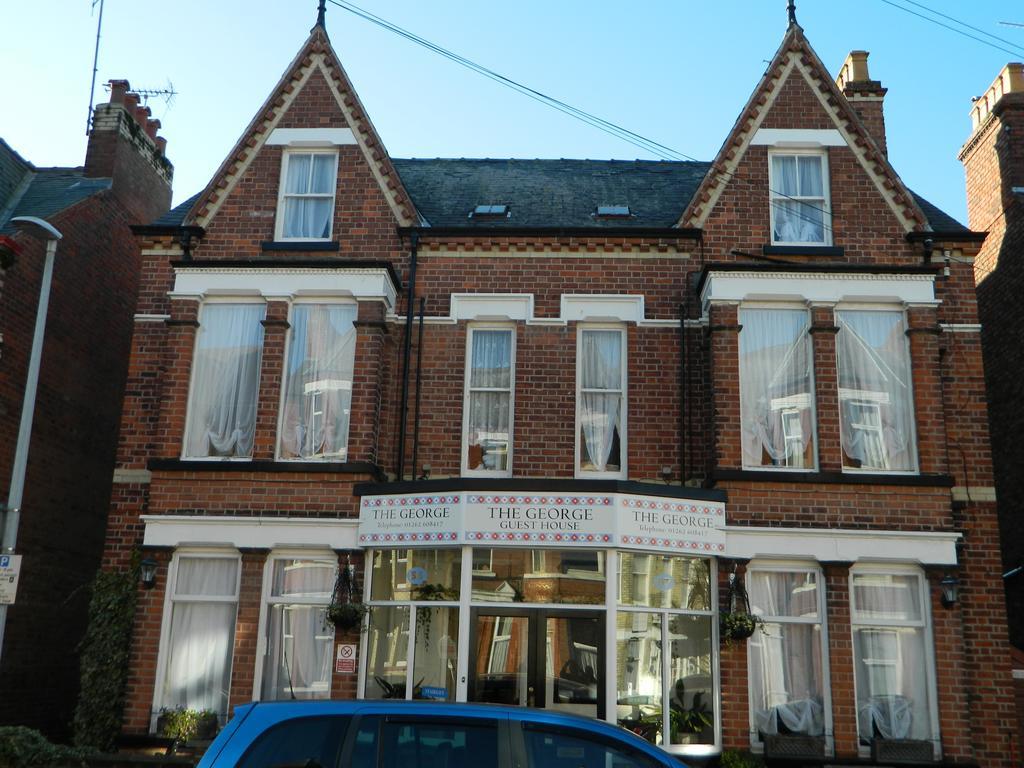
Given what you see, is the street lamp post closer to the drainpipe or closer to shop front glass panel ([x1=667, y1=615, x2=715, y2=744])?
the drainpipe

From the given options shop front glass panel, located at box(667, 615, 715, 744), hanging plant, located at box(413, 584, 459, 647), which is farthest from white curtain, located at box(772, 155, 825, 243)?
hanging plant, located at box(413, 584, 459, 647)

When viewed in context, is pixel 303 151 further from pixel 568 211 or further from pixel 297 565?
pixel 297 565

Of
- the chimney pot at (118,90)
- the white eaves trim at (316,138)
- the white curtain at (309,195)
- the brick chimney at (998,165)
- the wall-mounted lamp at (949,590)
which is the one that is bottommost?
the wall-mounted lamp at (949,590)

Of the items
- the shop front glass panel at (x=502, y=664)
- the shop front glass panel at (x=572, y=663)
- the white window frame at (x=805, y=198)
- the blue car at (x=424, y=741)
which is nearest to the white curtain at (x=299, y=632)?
the shop front glass panel at (x=502, y=664)

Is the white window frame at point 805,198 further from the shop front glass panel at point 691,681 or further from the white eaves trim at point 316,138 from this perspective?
the white eaves trim at point 316,138

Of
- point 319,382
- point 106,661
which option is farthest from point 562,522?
point 106,661

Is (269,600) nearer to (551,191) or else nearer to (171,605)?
(171,605)

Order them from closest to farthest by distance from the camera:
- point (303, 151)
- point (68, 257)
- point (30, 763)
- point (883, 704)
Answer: point (30, 763) → point (883, 704) → point (303, 151) → point (68, 257)

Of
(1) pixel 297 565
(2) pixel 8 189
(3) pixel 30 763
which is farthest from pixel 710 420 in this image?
(2) pixel 8 189

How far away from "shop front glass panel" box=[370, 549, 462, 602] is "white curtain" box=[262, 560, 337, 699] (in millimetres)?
696

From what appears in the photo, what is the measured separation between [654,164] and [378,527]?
405 inches

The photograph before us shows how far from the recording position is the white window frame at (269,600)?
46.9ft

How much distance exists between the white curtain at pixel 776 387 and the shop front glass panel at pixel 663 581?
181cm

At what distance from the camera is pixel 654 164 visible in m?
20.6
